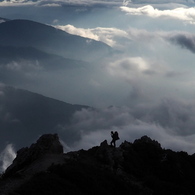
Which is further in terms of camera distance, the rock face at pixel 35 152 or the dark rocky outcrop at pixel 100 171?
the rock face at pixel 35 152

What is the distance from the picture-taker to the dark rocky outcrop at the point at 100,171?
3024 centimetres

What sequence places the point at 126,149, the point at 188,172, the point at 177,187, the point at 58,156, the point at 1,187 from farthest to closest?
the point at 126,149
the point at 188,172
the point at 58,156
the point at 177,187
the point at 1,187

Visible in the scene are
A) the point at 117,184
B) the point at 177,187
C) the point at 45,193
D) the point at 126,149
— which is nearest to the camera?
the point at 45,193

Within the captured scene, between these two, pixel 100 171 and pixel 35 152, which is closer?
pixel 100 171

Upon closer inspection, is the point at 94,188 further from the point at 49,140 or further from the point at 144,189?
the point at 49,140

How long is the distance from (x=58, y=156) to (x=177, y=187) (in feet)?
52.2

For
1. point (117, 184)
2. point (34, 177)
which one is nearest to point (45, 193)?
point (34, 177)

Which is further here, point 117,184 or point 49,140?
point 49,140

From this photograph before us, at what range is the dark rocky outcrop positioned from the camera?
3024 cm

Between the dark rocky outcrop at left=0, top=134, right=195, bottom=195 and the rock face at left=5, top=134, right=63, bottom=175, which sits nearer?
the dark rocky outcrop at left=0, top=134, right=195, bottom=195

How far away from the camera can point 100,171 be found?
3672cm

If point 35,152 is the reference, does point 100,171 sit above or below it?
above

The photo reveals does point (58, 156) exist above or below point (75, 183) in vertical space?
below

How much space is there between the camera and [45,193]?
27047 millimetres
